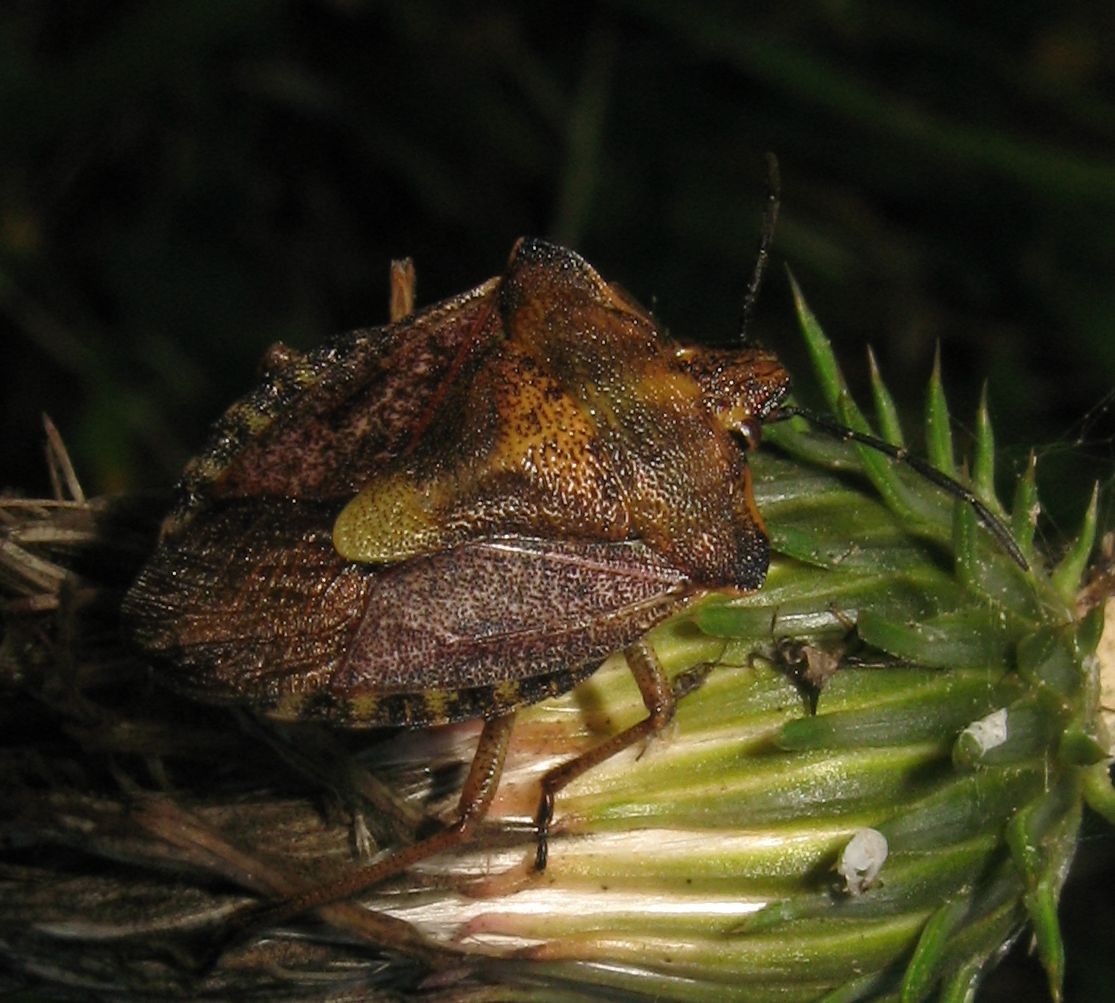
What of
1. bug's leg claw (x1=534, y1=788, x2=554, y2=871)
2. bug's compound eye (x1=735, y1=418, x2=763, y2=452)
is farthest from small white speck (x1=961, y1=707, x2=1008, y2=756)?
bug's leg claw (x1=534, y1=788, x2=554, y2=871)

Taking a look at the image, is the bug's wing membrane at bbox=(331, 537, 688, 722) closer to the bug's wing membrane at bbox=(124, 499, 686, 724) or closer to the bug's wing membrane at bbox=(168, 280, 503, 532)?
the bug's wing membrane at bbox=(124, 499, 686, 724)

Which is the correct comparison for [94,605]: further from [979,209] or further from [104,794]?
[979,209]

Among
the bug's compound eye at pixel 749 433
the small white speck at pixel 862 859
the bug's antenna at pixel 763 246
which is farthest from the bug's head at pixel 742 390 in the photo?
the small white speck at pixel 862 859

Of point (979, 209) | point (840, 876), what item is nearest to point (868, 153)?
point (979, 209)

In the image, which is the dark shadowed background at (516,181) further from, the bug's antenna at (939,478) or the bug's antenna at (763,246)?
the bug's antenna at (939,478)

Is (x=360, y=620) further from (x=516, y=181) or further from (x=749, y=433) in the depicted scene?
(x=516, y=181)

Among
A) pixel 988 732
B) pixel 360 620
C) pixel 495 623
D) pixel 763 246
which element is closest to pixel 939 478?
pixel 988 732

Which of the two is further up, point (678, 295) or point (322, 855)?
point (678, 295)

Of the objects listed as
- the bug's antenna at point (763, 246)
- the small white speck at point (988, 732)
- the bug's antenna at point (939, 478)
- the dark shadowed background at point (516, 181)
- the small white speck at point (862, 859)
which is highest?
the dark shadowed background at point (516, 181)
